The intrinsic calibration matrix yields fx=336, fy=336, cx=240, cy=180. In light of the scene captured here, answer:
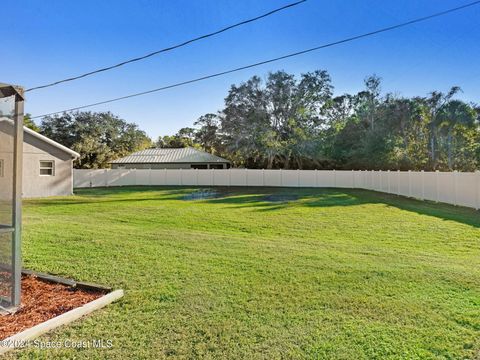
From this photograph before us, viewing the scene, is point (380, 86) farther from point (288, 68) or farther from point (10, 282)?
point (10, 282)

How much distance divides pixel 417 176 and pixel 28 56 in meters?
16.9

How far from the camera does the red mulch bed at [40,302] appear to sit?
333cm

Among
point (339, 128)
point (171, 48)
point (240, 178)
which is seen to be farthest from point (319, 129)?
point (171, 48)

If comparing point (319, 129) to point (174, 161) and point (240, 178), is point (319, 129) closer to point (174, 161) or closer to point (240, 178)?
point (240, 178)

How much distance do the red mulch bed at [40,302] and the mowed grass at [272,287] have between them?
1.19ft

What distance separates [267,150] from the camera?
105ft

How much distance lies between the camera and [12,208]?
12.5ft

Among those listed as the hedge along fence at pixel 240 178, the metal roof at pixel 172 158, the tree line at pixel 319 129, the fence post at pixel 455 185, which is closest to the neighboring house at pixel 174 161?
the metal roof at pixel 172 158

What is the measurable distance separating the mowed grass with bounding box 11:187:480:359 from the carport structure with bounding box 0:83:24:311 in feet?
3.22

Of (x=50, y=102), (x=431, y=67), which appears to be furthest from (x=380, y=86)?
(x=50, y=102)

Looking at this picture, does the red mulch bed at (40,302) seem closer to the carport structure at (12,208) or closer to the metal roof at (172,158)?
the carport structure at (12,208)

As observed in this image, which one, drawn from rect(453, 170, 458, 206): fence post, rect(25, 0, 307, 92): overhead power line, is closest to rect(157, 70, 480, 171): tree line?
rect(453, 170, 458, 206): fence post

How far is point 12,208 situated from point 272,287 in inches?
126

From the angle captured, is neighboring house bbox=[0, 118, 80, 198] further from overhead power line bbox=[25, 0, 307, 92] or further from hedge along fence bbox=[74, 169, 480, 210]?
overhead power line bbox=[25, 0, 307, 92]
